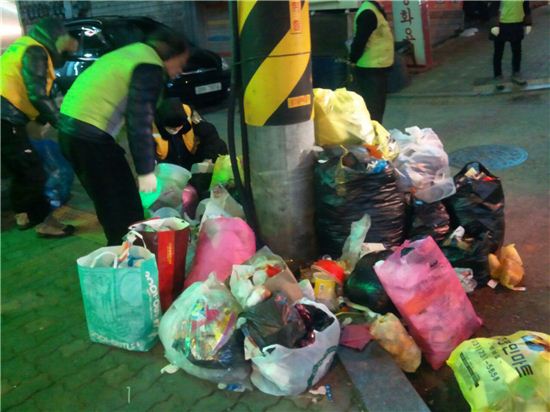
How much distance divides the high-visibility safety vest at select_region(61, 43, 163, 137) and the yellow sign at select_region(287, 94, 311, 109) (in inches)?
32.0

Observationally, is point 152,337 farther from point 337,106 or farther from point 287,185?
point 337,106

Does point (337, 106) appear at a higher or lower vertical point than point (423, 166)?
higher

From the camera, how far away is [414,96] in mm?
8789

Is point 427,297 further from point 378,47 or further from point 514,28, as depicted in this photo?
point 514,28

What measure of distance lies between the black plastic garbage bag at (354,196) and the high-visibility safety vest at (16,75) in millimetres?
2620

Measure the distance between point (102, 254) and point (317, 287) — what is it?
119cm

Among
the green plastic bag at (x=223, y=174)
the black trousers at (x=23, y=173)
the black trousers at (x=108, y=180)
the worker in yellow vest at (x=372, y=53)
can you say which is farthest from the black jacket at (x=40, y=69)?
the worker in yellow vest at (x=372, y=53)

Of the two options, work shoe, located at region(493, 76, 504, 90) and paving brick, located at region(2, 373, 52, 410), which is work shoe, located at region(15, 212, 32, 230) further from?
work shoe, located at region(493, 76, 504, 90)

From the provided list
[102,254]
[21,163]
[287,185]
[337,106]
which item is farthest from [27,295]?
[337,106]

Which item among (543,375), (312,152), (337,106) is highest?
(337,106)

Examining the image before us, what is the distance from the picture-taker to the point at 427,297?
2.61m

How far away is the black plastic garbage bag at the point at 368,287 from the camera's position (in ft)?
9.10

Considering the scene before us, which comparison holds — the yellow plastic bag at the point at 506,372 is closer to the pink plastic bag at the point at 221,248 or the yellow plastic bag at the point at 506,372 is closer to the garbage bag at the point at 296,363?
the garbage bag at the point at 296,363

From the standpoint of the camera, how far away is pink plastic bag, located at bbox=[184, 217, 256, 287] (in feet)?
10.0
